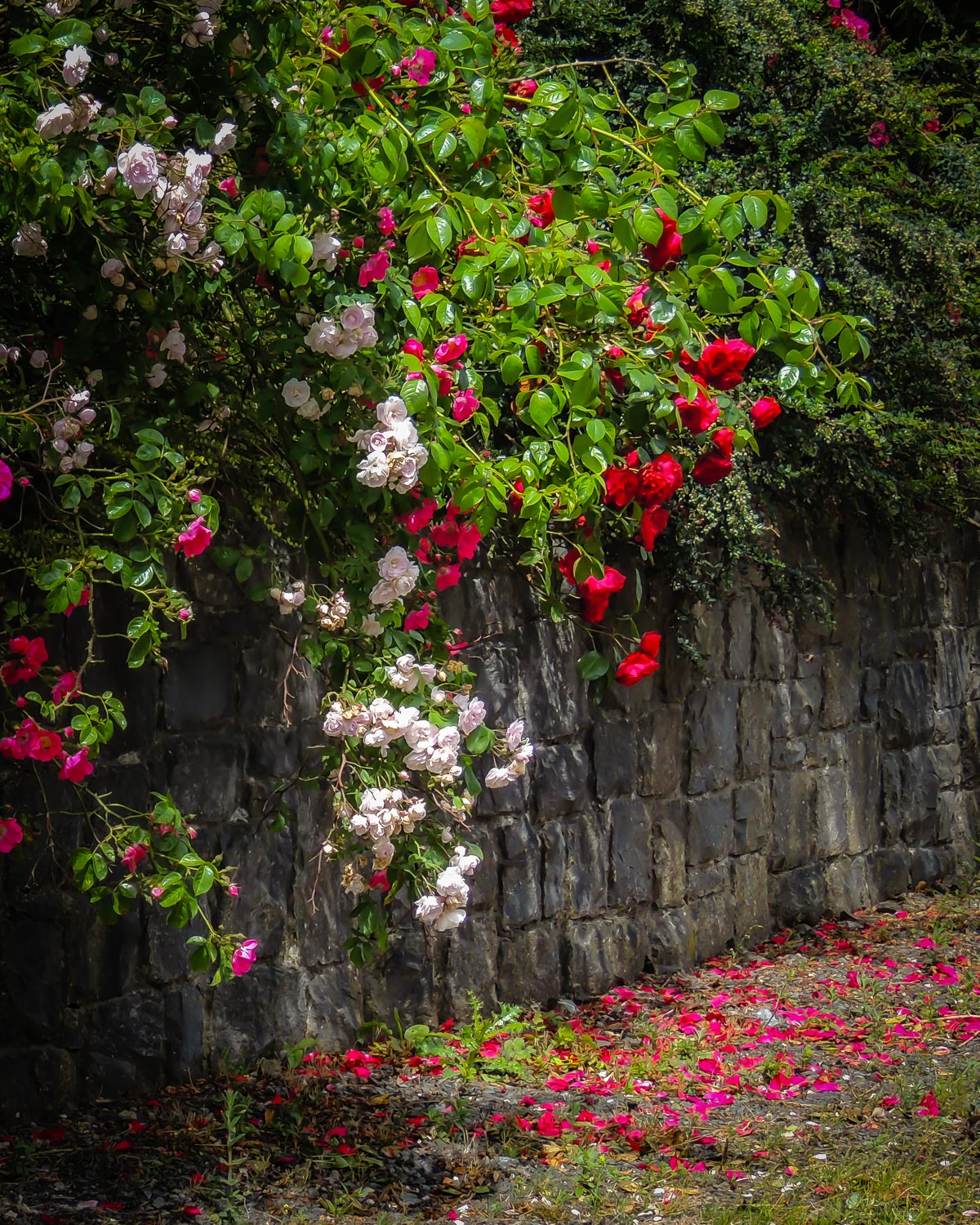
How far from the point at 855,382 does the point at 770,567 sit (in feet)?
7.89

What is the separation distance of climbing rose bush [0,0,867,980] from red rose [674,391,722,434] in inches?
4.6

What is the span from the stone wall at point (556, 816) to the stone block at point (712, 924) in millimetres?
11

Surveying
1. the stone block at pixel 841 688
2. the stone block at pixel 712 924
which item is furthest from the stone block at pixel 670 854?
the stone block at pixel 841 688

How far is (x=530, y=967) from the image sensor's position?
397 centimetres

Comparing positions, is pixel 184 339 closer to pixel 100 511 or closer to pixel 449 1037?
pixel 100 511

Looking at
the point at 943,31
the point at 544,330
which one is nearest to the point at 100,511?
the point at 544,330

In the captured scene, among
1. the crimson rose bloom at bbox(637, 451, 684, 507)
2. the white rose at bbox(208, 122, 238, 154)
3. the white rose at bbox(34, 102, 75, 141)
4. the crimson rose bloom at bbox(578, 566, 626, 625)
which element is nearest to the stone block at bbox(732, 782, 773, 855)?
the crimson rose bloom at bbox(578, 566, 626, 625)

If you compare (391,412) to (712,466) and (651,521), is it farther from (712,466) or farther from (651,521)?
(712,466)

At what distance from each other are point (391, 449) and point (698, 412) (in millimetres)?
929

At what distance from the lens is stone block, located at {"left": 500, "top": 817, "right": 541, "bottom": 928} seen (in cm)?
390

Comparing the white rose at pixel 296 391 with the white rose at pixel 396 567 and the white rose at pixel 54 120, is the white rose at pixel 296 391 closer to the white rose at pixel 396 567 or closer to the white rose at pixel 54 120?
the white rose at pixel 396 567

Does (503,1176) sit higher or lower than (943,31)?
lower

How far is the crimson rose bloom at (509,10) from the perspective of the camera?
293 centimetres

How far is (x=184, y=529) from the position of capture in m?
2.19
